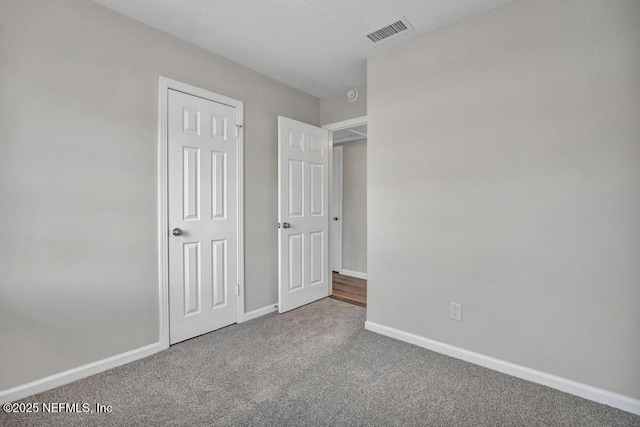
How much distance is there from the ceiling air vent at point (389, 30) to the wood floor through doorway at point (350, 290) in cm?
263

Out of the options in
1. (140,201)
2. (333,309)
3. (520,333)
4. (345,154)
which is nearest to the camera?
(520,333)

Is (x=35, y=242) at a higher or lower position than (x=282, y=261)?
higher

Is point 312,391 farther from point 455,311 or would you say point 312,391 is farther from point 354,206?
point 354,206

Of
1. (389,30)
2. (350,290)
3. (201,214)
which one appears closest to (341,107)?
(389,30)

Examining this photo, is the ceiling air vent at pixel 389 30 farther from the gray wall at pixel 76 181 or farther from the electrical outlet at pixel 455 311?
the electrical outlet at pixel 455 311

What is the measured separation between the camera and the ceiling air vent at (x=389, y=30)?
7.39 feet

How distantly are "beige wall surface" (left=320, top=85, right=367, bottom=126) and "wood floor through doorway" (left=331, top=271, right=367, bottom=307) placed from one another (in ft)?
6.93

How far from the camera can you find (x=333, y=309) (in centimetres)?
331

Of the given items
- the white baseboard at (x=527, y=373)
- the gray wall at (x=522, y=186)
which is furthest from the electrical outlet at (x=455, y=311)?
the white baseboard at (x=527, y=373)

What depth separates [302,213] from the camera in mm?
3365

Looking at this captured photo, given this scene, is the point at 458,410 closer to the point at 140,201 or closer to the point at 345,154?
the point at 140,201

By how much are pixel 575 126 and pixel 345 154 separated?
3435mm

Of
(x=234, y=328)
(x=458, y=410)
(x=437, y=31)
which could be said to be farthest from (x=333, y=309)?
(x=437, y=31)

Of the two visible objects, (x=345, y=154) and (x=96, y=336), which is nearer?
(x=96, y=336)
